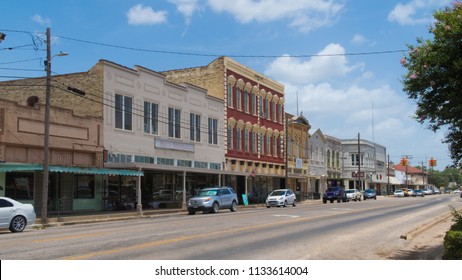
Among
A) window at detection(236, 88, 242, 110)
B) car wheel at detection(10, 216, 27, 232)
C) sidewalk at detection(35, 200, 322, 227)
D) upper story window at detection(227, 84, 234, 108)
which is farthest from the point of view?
window at detection(236, 88, 242, 110)

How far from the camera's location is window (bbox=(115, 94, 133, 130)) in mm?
34062

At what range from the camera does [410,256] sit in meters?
12.3

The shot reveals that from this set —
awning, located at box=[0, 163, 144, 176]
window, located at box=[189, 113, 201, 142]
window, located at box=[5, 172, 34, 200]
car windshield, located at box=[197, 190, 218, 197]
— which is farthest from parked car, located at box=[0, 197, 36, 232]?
window, located at box=[189, 113, 201, 142]

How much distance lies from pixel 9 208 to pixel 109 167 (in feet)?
40.8

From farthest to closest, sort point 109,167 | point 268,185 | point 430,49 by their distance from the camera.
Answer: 1. point 268,185
2. point 109,167
3. point 430,49

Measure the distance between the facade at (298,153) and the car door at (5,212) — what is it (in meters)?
41.8

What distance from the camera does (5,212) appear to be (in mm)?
19453

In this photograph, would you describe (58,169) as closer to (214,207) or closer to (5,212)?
(5,212)

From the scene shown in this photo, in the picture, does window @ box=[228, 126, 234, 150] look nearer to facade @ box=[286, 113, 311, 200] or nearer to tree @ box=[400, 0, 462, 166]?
facade @ box=[286, 113, 311, 200]

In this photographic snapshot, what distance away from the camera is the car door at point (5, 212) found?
63.4ft

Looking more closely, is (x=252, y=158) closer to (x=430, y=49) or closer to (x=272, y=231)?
(x=272, y=231)

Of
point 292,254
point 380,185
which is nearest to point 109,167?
point 292,254

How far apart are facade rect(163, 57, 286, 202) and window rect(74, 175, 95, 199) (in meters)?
14.1

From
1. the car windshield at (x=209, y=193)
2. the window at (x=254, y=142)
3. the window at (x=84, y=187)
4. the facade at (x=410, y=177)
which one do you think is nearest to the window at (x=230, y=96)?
the window at (x=254, y=142)
